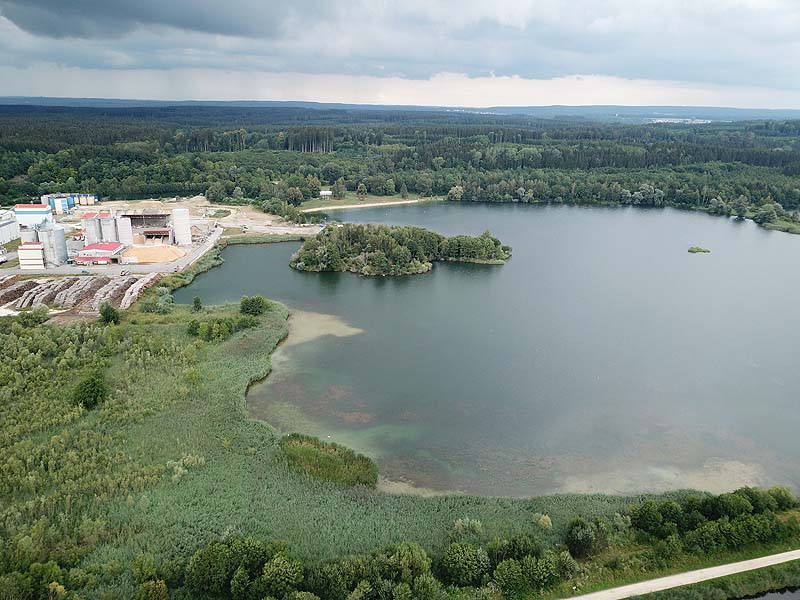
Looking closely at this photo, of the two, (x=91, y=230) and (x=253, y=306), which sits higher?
(x=91, y=230)

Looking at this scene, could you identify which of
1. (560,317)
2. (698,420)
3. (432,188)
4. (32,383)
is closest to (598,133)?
(432,188)


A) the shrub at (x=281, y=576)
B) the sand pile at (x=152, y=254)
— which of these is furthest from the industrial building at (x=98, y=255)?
the shrub at (x=281, y=576)

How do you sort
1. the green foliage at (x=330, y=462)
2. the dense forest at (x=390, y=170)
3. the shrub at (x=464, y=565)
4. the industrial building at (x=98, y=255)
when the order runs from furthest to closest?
the dense forest at (x=390, y=170) < the industrial building at (x=98, y=255) < the green foliage at (x=330, y=462) < the shrub at (x=464, y=565)

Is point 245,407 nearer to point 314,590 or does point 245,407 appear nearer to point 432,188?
point 314,590

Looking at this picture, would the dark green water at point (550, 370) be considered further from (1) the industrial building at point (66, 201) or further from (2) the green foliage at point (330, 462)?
(1) the industrial building at point (66, 201)

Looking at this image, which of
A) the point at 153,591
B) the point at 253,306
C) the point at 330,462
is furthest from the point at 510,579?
the point at 253,306

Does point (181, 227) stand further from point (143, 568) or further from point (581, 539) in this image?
point (581, 539)

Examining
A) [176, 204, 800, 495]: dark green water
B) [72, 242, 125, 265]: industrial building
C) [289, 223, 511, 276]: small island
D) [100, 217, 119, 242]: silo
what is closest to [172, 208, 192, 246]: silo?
[100, 217, 119, 242]: silo
